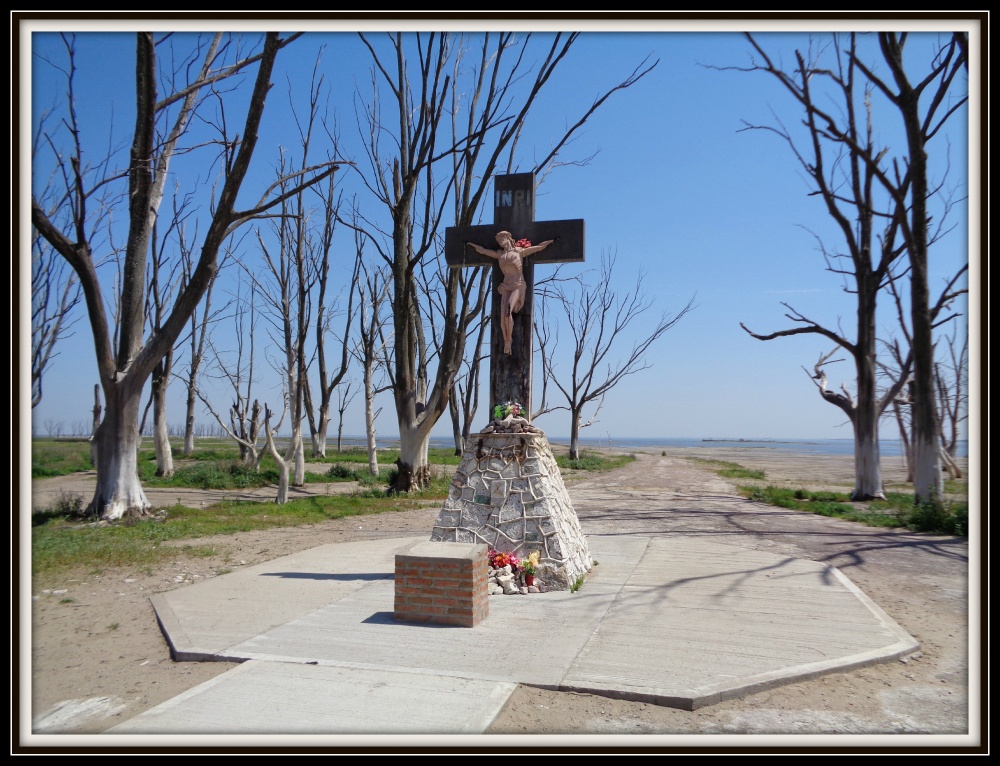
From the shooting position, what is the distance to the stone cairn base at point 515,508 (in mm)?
6941

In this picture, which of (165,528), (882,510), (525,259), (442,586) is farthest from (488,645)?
(882,510)

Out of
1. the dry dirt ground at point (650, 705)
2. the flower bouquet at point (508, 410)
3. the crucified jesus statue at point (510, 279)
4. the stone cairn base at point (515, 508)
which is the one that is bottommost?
the dry dirt ground at point (650, 705)

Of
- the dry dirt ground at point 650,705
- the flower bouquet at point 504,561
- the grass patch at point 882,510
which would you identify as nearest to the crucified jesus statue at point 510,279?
the flower bouquet at point 504,561

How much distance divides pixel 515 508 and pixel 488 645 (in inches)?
90.2

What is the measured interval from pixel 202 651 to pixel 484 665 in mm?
2216

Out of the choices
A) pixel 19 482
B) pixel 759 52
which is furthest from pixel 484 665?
pixel 759 52

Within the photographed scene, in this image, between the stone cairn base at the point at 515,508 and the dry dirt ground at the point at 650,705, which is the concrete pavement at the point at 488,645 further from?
the stone cairn base at the point at 515,508

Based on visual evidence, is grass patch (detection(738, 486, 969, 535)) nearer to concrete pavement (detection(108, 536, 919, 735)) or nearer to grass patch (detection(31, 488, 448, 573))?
concrete pavement (detection(108, 536, 919, 735))

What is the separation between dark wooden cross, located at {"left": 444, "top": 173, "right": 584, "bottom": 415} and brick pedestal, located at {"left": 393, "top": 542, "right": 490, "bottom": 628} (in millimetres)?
2676

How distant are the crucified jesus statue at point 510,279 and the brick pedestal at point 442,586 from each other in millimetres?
3087

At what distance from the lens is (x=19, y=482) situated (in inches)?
129

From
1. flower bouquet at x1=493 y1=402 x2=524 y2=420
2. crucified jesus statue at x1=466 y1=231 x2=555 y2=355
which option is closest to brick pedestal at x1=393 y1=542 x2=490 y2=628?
flower bouquet at x1=493 y1=402 x2=524 y2=420

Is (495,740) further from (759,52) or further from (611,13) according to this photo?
(759,52)

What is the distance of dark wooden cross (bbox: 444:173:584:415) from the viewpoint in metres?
7.94
